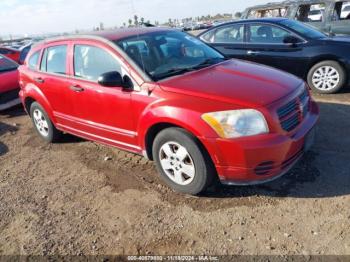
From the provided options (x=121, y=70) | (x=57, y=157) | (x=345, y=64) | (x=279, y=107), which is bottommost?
(x=57, y=157)

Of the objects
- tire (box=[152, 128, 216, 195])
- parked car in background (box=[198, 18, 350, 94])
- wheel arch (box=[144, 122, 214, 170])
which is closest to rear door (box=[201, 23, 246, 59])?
parked car in background (box=[198, 18, 350, 94])

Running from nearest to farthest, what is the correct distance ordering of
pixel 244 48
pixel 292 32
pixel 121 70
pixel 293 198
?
pixel 293 198 → pixel 121 70 → pixel 292 32 → pixel 244 48

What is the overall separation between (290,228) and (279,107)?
111 cm

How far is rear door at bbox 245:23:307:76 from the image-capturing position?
6930 mm

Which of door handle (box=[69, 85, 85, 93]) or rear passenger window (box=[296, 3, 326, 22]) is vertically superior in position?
rear passenger window (box=[296, 3, 326, 22])

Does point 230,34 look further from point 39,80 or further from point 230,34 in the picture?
point 39,80

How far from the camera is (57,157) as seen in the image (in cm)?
525

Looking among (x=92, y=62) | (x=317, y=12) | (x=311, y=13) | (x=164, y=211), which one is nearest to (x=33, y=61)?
(x=92, y=62)

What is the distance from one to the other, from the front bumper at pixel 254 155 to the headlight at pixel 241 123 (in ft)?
0.18

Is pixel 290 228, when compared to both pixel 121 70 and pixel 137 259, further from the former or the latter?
pixel 121 70

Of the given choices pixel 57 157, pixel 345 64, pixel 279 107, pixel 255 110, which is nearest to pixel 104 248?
pixel 255 110

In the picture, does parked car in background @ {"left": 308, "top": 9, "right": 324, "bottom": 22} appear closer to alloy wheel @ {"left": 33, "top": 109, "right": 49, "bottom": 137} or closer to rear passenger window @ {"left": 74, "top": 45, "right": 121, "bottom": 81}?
rear passenger window @ {"left": 74, "top": 45, "right": 121, "bottom": 81}

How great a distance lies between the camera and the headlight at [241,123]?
126 inches

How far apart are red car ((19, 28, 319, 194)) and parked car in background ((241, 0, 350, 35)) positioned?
595cm
